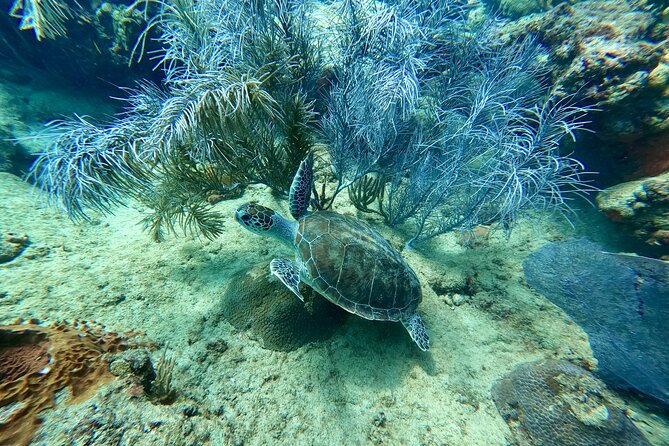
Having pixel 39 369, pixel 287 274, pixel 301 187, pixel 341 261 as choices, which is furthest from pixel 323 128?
pixel 39 369

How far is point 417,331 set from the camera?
3.06 meters

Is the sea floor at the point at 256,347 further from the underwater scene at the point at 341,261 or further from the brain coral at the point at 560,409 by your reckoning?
the brain coral at the point at 560,409

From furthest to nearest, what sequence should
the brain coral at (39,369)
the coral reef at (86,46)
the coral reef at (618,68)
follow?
the coral reef at (86,46), the coral reef at (618,68), the brain coral at (39,369)

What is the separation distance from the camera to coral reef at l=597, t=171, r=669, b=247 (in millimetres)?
3731

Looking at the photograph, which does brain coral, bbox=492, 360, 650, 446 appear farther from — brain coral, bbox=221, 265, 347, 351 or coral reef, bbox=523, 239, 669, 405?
brain coral, bbox=221, 265, 347, 351

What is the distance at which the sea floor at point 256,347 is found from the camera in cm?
224

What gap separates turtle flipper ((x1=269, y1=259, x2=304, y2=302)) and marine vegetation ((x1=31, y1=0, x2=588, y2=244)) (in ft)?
5.00

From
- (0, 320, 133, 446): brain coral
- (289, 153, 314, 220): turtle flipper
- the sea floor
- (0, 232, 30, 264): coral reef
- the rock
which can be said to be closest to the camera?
(0, 320, 133, 446): brain coral

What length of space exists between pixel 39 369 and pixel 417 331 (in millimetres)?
3447

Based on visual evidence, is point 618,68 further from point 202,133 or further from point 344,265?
point 202,133

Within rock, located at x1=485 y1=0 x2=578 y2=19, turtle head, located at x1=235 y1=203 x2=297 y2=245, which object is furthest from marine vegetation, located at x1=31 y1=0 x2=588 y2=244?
rock, located at x1=485 y1=0 x2=578 y2=19

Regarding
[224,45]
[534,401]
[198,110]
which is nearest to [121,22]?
[224,45]

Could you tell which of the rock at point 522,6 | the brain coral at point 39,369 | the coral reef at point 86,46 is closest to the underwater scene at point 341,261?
the brain coral at point 39,369

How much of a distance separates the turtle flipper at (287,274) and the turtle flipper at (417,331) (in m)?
1.42
